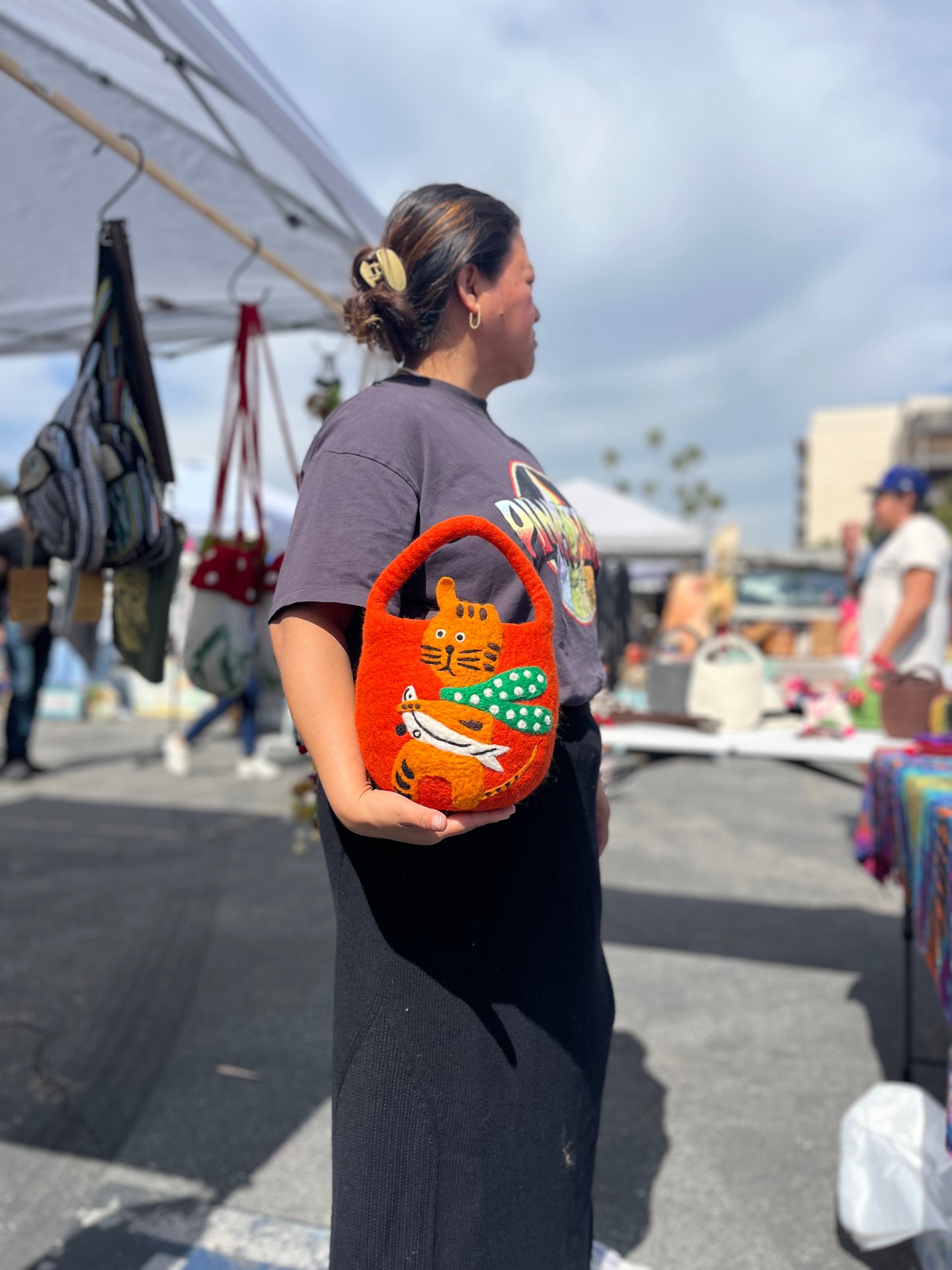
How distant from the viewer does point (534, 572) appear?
35.0 inches

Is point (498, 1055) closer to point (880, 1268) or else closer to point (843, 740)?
point (880, 1268)

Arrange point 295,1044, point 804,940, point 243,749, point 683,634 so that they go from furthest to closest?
point 243,749, point 683,634, point 804,940, point 295,1044

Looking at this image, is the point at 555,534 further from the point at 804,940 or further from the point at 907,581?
the point at 804,940

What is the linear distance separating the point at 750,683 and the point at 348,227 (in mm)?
1869

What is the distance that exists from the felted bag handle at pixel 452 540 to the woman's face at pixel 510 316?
0.38 metres

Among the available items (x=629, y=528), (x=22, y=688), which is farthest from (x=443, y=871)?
(x=629, y=528)

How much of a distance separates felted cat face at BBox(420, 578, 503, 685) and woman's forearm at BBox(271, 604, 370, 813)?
139mm

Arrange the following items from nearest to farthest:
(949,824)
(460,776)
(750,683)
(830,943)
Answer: (460,776), (949,824), (750,683), (830,943)

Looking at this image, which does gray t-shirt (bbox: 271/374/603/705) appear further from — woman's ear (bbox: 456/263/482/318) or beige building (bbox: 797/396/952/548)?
beige building (bbox: 797/396/952/548)

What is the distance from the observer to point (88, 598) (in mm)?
2020

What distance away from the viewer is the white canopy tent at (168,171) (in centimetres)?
201

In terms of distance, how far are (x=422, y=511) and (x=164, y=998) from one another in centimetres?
244

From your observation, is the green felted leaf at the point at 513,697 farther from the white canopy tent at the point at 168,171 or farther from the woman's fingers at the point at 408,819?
the white canopy tent at the point at 168,171

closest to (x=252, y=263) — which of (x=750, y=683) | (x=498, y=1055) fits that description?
(x=750, y=683)
